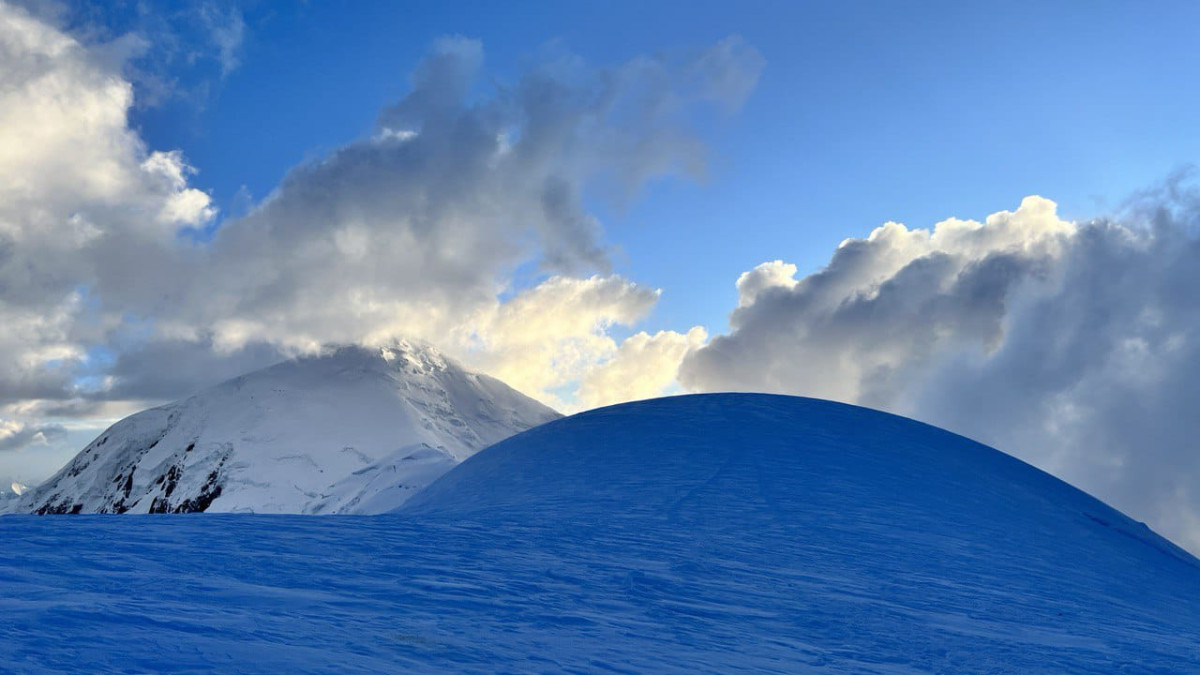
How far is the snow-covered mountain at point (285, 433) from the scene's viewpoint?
123438 mm

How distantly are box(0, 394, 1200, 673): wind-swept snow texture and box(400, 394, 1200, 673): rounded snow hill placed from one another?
0.06 metres

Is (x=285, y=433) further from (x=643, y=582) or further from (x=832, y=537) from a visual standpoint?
(x=643, y=582)

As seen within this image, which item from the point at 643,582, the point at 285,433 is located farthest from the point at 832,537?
the point at 285,433

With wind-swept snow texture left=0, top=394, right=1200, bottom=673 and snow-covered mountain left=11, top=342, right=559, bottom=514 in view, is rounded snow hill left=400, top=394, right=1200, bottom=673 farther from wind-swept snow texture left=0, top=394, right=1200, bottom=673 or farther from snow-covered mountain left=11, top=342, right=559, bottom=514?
snow-covered mountain left=11, top=342, right=559, bottom=514

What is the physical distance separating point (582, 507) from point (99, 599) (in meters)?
9.32

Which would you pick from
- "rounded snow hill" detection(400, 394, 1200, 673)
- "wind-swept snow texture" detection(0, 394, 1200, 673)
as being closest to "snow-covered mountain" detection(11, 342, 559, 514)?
"rounded snow hill" detection(400, 394, 1200, 673)

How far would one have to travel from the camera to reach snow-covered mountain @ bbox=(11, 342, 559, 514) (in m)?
123

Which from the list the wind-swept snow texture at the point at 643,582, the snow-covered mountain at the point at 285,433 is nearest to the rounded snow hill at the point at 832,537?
the wind-swept snow texture at the point at 643,582

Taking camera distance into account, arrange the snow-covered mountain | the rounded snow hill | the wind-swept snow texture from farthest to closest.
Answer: the snow-covered mountain
the rounded snow hill
the wind-swept snow texture

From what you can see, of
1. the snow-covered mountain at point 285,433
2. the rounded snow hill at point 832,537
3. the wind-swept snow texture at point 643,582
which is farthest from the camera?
the snow-covered mountain at point 285,433

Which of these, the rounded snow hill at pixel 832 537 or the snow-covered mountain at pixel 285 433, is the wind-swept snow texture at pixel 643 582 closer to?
the rounded snow hill at pixel 832 537

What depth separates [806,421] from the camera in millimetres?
21719

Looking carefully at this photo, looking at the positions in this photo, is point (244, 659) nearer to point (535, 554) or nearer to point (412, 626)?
point (412, 626)

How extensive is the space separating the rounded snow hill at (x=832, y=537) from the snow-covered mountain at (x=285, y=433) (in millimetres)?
99764
